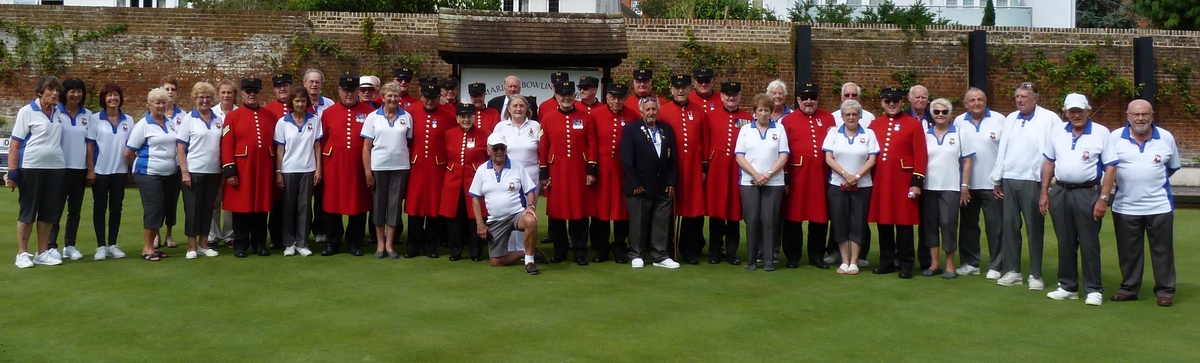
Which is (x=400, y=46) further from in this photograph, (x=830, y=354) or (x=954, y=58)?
(x=830, y=354)

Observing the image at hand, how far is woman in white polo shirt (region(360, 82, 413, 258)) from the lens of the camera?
9.20 metres

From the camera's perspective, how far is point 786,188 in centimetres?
897

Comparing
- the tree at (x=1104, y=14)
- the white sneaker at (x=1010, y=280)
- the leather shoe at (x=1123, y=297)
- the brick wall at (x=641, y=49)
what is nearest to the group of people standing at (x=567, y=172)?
the white sneaker at (x=1010, y=280)

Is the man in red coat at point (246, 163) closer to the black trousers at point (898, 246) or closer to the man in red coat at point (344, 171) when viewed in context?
the man in red coat at point (344, 171)

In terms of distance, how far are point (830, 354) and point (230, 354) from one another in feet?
10.5

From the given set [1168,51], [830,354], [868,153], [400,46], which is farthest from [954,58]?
[830,354]

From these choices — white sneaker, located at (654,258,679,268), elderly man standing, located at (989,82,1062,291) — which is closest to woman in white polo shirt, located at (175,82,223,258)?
white sneaker, located at (654,258,679,268)

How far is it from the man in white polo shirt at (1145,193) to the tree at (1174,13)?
94.6ft

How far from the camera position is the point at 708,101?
31.3ft

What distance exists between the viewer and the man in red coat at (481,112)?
9414 mm

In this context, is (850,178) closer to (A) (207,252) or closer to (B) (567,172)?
(B) (567,172)

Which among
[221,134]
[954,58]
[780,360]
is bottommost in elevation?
[780,360]

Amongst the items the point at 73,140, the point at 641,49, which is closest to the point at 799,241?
the point at 73,140

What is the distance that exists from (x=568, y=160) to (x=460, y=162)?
95 cm
